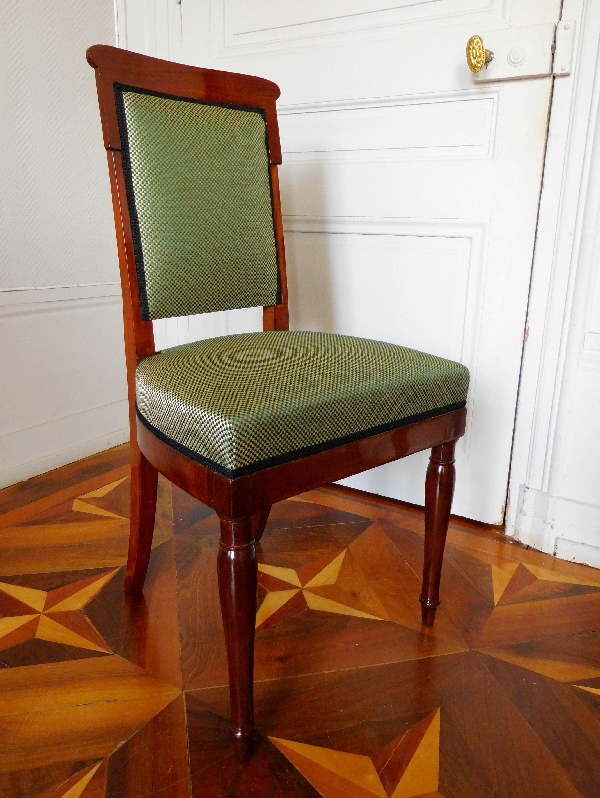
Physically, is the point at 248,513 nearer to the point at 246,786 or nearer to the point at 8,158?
the point at 246,786

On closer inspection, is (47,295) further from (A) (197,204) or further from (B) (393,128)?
(B) (393,128)

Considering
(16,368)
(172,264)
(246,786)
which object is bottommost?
(246,786)

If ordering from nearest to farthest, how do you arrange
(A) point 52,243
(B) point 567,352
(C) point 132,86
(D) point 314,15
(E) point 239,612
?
(E) point 239,612 → (C) point 132,86 → (B) point 567,352 → (D) point 314,15 → (A) point 52,243

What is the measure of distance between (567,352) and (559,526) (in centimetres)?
35

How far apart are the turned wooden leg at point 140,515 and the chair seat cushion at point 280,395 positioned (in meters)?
0.14

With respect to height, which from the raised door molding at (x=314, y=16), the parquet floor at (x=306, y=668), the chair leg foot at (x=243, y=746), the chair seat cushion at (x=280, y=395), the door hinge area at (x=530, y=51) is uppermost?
the raised door molding at (x=314, y=16)

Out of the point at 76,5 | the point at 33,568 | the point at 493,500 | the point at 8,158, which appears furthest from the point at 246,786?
the point at 76,5

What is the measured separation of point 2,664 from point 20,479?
69cm

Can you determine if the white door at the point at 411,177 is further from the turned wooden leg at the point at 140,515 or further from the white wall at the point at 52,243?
the turned wooden leg at the point at 140,515

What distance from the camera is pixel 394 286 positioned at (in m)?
1.29

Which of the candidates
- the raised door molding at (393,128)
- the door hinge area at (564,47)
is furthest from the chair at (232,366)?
the door hinge area at (564,47)

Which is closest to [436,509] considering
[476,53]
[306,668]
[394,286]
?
[306,668]

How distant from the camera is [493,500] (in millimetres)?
1276

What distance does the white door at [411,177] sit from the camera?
3.68 feet
